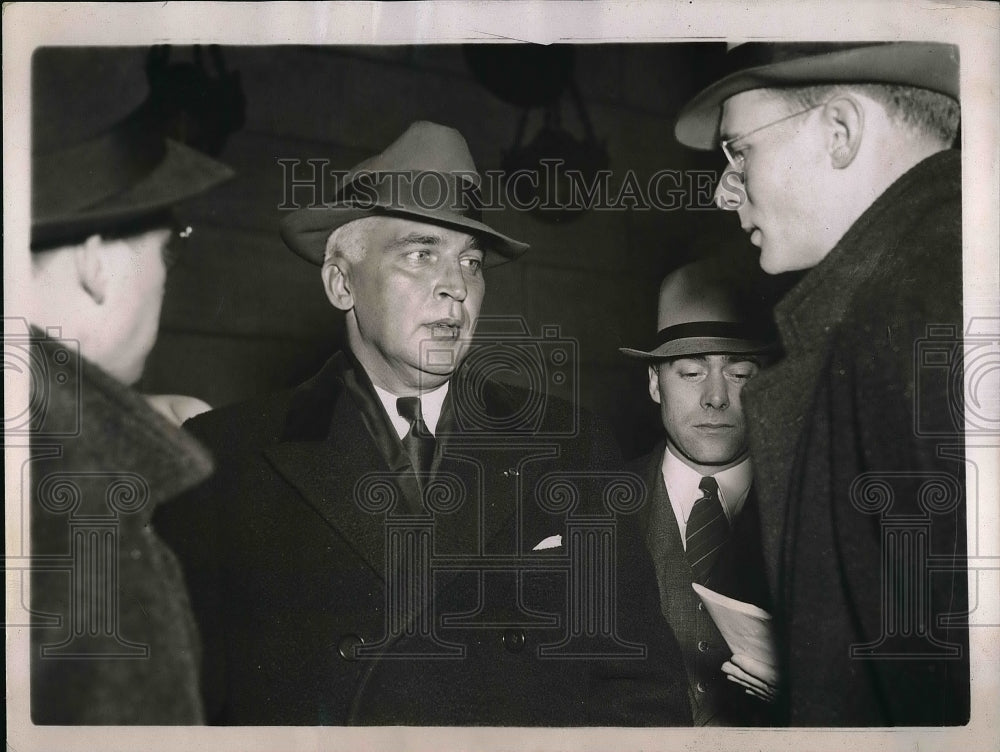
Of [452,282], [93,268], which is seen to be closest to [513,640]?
[452,282]

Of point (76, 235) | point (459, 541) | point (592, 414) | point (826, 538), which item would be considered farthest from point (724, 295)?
point (76, 235)

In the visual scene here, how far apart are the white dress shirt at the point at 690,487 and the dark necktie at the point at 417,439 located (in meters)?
0.60

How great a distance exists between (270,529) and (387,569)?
1.02 ft

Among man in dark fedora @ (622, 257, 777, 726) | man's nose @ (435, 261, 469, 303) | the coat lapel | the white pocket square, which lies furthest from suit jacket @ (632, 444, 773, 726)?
man's nose @ (435, 261, 469, 303)

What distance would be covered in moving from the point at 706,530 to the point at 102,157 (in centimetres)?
182

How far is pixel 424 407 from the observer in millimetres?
2141

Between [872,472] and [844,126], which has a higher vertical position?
[844,126]

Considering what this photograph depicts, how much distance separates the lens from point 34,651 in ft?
7.07

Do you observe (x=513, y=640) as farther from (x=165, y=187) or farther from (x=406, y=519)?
(x=165, y=187)

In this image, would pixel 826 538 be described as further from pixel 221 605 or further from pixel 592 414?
pixel 221 605

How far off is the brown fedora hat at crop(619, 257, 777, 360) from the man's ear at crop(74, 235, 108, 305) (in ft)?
4.43

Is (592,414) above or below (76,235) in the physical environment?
below

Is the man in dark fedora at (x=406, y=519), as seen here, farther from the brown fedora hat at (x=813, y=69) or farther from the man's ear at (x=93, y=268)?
the brown fedora hat at (x=813, y=69)

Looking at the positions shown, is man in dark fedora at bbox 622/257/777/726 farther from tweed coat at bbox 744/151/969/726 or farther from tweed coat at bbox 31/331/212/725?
tweed coat at bbox 31/331/212/725
